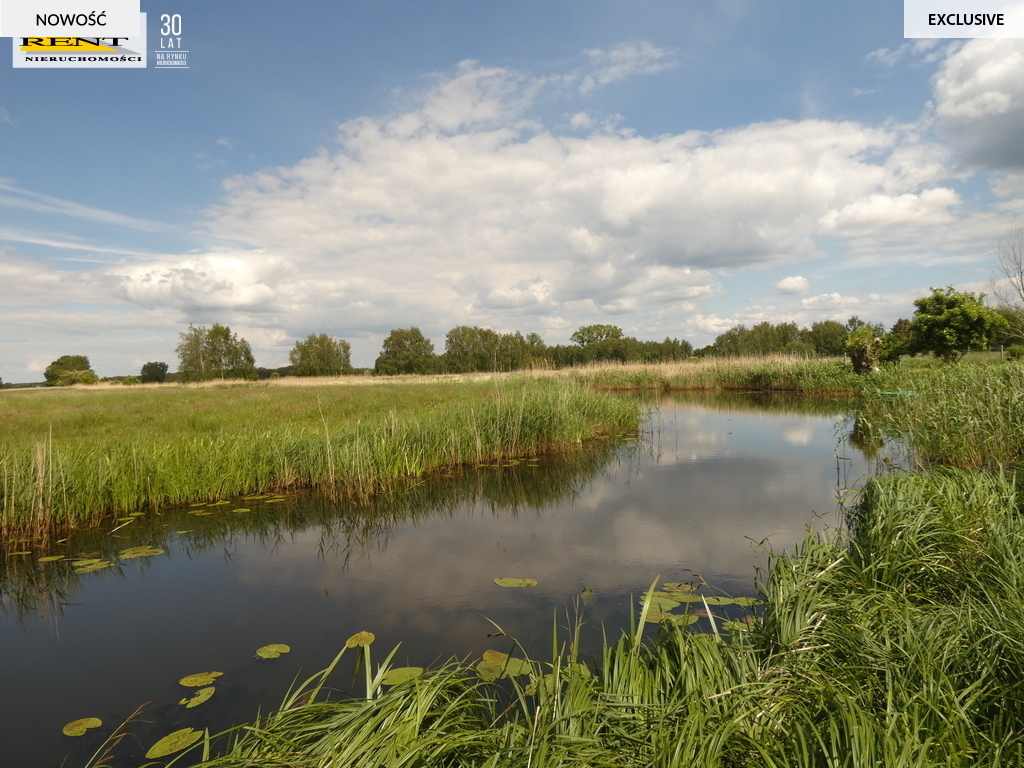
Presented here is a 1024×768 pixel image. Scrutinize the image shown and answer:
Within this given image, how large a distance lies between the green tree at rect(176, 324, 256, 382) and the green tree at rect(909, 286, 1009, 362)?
52.0 metres

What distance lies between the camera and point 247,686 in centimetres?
332

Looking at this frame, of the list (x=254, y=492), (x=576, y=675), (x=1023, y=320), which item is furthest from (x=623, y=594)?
(x=1023, y=320)

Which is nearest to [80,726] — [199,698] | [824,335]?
[199,698]

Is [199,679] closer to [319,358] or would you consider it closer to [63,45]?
[63,45]

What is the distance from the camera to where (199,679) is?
3.40 metres

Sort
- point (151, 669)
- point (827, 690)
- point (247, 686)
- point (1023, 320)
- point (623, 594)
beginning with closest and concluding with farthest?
point (827, 690) < point (247, 686) < point (151, 669) < point (623, 594) < point (1023, 320)

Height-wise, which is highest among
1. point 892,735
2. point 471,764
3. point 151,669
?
point 892,735

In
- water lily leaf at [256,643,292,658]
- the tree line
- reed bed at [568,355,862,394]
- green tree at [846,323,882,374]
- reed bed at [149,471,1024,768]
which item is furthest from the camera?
the tree line

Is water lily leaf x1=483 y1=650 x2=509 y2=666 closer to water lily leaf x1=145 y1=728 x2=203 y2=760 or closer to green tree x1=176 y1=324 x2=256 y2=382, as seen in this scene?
water lily leaf x1=145 y1=728 x2=203 y2=760

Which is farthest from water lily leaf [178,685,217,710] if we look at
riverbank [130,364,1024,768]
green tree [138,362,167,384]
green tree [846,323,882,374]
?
green tree [138,362,167,384]

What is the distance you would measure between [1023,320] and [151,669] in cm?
2057

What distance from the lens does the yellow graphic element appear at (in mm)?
8094

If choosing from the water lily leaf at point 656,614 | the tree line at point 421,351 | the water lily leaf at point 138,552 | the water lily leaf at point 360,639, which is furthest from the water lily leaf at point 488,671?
the tree line at point 421,351

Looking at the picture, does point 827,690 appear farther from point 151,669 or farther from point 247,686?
point 151,669
